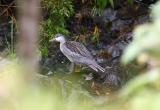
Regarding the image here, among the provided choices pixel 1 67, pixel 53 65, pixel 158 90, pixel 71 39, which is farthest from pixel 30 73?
pixel 71 39

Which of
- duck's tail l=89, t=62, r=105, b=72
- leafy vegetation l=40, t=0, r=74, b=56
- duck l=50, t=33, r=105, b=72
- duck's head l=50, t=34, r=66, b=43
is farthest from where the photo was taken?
leafy vegetation l=40, t=0, r=74, b=56

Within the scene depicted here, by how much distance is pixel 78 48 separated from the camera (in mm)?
7938

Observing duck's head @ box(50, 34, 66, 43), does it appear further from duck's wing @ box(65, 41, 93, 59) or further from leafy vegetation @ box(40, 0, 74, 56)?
leafy vegetation @ box(40, 0, 74, 56)

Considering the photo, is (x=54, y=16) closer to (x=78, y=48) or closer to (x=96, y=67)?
(x=78, y=48)

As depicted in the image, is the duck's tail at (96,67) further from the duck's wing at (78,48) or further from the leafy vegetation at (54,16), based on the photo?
the leafy vegetation at (54,16)

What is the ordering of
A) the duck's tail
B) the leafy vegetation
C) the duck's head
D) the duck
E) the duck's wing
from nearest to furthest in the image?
1. the duck's tail
2. the duck
3. the duck's wing
4. the duck's head
5. the leafy vegetation

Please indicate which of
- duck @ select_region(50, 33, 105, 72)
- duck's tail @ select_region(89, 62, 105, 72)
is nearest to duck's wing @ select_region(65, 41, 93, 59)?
duck @ select_region(50, 33, 105, 72)

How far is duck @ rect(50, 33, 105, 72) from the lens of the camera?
7703 mm

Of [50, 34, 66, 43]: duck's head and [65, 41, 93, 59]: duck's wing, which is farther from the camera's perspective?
[50, 34, 66, 43]: duck's head

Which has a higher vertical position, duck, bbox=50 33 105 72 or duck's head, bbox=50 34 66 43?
duck's head, bbox=50 34 66 43

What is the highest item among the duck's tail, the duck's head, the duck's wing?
the duck's head

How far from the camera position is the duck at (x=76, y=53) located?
770 cm

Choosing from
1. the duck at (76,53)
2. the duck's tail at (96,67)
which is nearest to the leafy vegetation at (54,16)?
the duck at (76,53)

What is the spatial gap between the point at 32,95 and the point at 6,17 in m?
6.26
